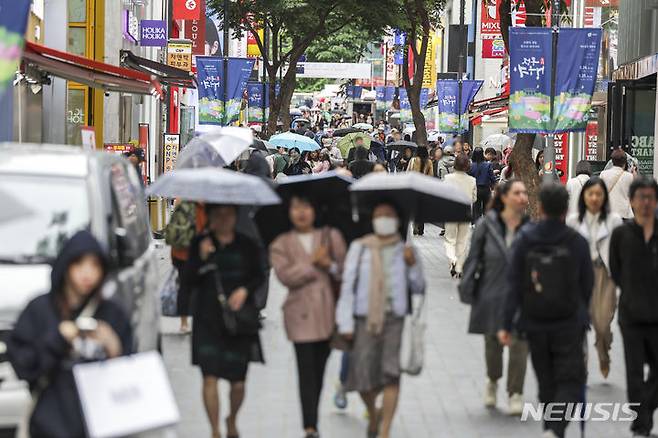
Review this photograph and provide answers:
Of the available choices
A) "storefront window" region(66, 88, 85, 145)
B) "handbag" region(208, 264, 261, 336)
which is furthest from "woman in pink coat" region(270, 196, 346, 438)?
"storefront window" region(66, 88, 85, 145)

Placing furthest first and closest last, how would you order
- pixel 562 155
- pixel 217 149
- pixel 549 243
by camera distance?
pixel 562 155
pixel 217 149
pixel 549 243

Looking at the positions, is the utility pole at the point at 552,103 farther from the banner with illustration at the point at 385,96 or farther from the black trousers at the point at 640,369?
the banner with illustration at the point at 385,96

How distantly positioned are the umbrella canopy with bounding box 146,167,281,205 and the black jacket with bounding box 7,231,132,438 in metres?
2.28

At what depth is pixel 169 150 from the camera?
2856 centimetres

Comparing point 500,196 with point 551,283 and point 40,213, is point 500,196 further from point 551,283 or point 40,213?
point 40,213

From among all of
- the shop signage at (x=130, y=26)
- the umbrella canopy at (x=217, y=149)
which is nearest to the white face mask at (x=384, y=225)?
the umbrella canopy at (x=217, y=149)

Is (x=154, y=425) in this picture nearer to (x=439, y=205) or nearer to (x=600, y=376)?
(x=439, y=205)

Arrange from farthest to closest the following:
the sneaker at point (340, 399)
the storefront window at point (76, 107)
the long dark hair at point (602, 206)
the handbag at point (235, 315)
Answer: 1. the storefront window at point (76, 107)
2. the long dark hair at point (602, 206)
3. the sneaker at point (340, 399)
4. the handbag at point (235, 315)

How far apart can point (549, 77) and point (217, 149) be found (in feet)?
23.9

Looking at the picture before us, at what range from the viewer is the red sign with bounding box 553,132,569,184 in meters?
33.3

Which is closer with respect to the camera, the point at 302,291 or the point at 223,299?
the point at 223,299

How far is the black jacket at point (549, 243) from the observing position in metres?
8.73

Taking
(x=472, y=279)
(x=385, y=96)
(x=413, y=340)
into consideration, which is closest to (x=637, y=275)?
(x=472, y=279)

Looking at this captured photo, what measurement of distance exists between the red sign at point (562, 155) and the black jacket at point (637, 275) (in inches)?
871
